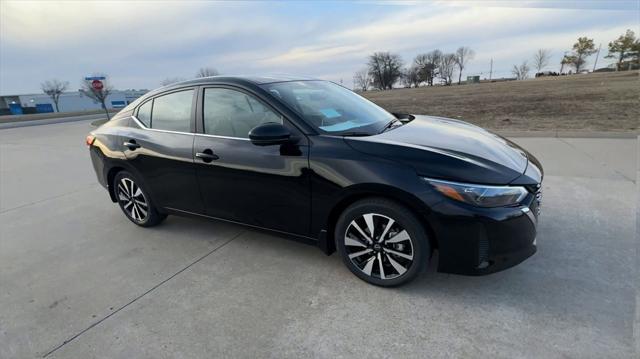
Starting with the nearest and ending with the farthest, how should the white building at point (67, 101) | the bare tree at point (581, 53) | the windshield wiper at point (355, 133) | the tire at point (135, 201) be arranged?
the windshield wiper at point (355, 133) → the tire at point (135, 201) → the white building at point (67, 101) → the bare tree at point (581, 53)

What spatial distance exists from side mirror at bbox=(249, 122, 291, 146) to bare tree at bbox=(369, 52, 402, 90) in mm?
86862

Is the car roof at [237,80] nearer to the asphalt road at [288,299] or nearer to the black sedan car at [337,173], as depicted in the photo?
the black sedan car at [337,173]

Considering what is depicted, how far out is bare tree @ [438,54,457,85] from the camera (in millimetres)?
95125

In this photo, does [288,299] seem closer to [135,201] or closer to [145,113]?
[135,201]

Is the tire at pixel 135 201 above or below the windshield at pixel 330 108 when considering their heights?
below

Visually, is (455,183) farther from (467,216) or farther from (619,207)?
(619,207)

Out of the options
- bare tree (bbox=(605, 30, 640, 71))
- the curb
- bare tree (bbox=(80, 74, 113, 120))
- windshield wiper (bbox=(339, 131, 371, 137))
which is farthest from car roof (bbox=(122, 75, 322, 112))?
bare tree (bbox=(605, 30, 640, 71))

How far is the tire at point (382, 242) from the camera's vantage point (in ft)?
8.16

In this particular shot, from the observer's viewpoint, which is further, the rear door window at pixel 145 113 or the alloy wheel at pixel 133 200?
the alloy wheel at pixel 133 200

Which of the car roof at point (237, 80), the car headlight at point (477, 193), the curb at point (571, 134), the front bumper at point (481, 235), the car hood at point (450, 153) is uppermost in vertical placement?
the car roof at point (237, 80)

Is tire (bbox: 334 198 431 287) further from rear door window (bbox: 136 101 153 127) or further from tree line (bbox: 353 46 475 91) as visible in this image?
tree line (bbox: 353 46 475 91)

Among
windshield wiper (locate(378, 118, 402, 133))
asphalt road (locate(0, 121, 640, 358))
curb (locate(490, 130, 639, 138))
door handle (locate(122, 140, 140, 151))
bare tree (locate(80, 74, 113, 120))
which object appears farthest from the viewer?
bare tree (locate(80, 74, 113, 120))

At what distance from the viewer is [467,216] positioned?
7.63 ft

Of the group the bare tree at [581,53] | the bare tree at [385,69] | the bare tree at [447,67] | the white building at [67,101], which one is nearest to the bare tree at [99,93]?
the white building at [67,101]
